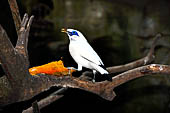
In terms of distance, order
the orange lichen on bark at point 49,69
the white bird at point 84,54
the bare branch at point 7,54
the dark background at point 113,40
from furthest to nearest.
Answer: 1. the dark background at point 113,40
2. the white bird at point 84,54
3. the orange lichen on bark at point 49,69
4. the bare branch at point 7,54

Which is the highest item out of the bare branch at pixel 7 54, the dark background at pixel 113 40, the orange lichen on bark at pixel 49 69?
the bare branch at pixel 7 54

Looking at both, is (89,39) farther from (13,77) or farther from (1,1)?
(13,77)

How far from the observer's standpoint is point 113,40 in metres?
4.32

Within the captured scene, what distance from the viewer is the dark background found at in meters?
4.10

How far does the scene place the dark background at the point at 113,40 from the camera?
410cm

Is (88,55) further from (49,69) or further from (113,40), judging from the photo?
(113,40)

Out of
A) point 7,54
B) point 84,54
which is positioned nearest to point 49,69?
point 84,54

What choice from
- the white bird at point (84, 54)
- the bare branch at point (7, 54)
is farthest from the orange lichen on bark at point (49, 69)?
the bare branch at point (7, 54)

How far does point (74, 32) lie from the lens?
2033 mm

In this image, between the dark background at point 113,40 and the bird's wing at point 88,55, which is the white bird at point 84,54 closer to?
the bird's wing at point 88,55

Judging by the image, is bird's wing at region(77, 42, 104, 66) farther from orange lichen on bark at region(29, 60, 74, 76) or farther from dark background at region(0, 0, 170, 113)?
dark background at region(0, 0, 170, 113)

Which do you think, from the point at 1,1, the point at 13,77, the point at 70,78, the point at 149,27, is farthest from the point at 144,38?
the point at 13,77

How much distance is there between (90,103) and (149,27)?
5.60 ft

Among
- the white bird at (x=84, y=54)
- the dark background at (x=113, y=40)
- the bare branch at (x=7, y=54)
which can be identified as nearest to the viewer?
the bare branch at (x=7, y=54)
